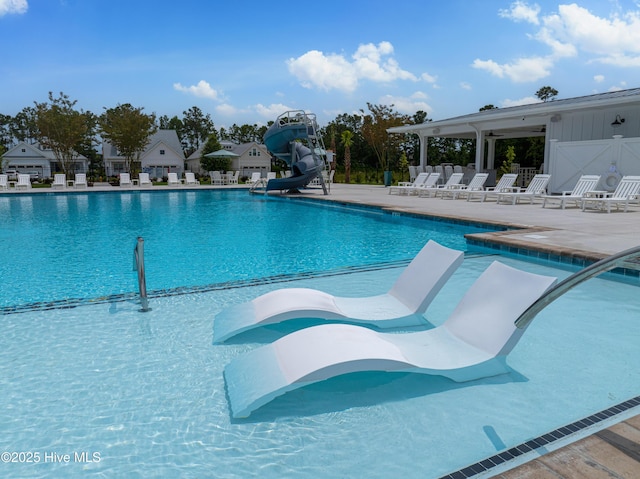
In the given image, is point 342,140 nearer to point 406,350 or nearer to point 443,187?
point 443,187

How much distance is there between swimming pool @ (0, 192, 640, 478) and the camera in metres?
2.38

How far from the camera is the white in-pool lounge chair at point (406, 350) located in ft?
9.11

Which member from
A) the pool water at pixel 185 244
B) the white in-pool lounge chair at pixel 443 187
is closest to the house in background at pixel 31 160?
the pool water at pixel 185 244

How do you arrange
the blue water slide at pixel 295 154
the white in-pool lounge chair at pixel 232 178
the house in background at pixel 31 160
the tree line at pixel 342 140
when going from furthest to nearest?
the house in background at pixel 31 160
the tree line at pixel 342 140
the white in-pool lounge chair at pixel 232 178
the blue water slide at pixel 295 154

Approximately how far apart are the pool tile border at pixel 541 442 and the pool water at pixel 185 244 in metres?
4.36

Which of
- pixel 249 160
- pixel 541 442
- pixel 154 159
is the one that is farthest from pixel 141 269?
pixel 249 160

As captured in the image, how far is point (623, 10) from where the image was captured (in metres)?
10.3

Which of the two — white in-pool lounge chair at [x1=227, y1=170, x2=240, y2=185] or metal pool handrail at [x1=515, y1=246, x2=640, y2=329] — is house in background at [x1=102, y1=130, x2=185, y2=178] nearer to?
white in-pool lounge chair at [x1=227, y1=170, x2=240, y2=185]

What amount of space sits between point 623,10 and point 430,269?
9592mm

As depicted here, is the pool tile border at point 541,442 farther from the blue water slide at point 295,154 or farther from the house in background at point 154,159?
the house in background at point 154,159

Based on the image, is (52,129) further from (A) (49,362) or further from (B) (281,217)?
(A) (49,362)

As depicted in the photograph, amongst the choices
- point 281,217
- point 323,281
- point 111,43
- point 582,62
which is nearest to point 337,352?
point 323,281

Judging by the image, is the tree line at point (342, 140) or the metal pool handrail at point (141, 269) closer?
the metal pool handrail at point (141, 269)

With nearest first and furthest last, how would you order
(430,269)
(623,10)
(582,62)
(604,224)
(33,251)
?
(430,269) → (33,251) → (604,224) → (623,10) → (582,62)
